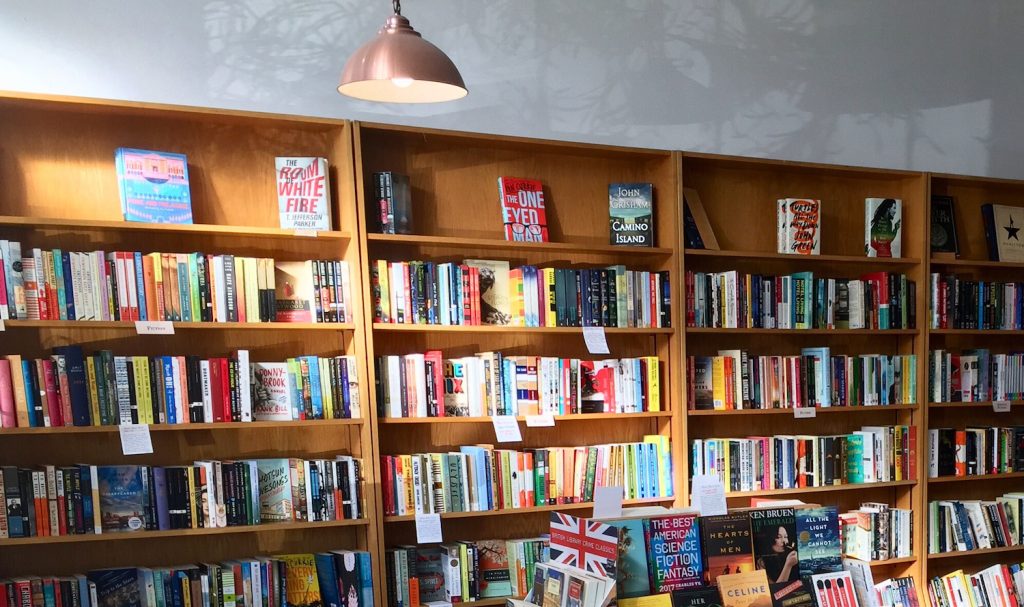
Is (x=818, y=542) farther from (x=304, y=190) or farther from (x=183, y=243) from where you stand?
(x=183, y=243)

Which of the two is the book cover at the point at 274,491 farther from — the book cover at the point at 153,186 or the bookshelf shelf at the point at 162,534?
the book cover at the point at 153,186

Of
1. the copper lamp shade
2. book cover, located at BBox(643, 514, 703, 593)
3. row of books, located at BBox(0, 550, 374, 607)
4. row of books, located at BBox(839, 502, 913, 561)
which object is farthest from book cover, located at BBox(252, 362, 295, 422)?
row of books, located at BBox(839, 502, 913, 561)

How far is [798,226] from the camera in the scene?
454cm

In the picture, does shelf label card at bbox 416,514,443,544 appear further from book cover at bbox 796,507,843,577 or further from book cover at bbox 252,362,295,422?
book cover at bbox 796,507,843,577

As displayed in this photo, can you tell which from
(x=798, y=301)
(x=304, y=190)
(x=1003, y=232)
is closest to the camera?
(x=304, y=190)

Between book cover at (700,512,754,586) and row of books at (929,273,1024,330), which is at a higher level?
row of books at (929,273,1024,330)

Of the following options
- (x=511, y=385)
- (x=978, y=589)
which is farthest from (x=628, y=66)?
(x=978, y=589)

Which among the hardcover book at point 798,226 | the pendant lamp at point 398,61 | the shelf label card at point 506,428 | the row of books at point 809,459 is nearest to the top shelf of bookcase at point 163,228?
the pendant lamp at point 398,61

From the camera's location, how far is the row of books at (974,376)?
187 inches

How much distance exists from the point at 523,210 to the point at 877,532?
94.6 inches

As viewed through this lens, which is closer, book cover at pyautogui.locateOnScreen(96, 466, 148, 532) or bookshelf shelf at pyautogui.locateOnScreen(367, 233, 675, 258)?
book cover at pyautogui.locateOnScreen(96, 466, 148, 532)

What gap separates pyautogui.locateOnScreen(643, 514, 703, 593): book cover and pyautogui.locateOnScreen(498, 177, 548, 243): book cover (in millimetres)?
1558

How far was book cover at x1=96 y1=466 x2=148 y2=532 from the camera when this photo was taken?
3.35 m

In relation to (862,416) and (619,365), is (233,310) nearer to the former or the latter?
(619,365)
